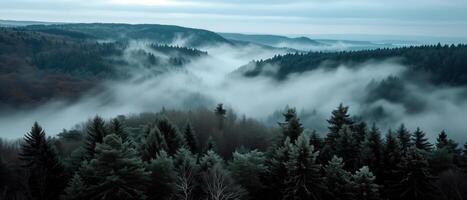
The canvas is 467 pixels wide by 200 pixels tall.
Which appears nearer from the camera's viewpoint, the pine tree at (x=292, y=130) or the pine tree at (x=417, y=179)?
the pine tree at (x=417, y=179)

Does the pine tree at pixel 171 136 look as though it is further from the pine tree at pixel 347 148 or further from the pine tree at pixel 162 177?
the pine tree at pixel 347 148

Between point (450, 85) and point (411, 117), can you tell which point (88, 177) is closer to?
point (411, 117)

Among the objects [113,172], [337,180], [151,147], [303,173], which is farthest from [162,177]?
[337,180]

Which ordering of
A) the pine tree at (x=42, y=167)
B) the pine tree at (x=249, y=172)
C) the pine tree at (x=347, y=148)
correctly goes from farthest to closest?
the pine tree at (x=347, y=148) < the pine tree at (x=42, y=167) < the pine tree at (x=249, y=172)

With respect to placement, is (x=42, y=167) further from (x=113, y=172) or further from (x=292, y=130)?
(x=292, y=130)

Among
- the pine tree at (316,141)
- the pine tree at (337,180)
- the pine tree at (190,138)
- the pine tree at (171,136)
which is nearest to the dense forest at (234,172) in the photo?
the pine tree at (337,180)

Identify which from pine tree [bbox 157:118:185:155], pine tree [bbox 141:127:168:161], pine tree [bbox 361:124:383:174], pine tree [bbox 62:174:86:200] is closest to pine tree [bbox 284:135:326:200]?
pine tree [bbox 361:124:383:174]
